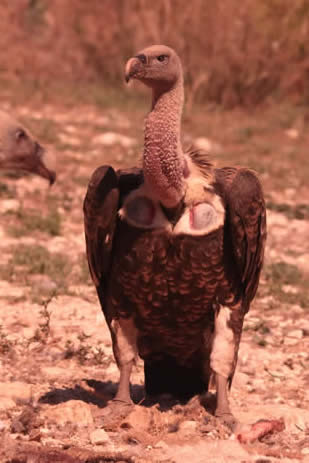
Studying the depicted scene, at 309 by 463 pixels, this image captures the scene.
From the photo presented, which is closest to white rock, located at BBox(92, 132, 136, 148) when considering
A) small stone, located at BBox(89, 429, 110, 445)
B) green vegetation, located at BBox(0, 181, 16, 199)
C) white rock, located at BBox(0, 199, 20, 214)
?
green vegetation, located at BBox(0, 181, 16, 199)

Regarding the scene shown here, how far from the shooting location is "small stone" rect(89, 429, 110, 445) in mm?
4004

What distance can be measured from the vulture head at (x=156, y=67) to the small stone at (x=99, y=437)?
4.94 ft

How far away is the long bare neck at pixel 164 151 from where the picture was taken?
409 cm

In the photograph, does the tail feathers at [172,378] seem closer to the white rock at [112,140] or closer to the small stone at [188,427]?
the small stone at [188,427]

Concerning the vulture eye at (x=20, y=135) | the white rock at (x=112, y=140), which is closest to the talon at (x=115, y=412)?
the vulture eye at (x=20, y=135)

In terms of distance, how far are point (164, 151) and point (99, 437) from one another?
123 cm

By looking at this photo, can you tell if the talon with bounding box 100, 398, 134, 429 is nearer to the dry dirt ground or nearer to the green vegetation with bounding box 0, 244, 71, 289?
the dry dirt ground

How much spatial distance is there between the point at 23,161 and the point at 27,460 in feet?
5.48

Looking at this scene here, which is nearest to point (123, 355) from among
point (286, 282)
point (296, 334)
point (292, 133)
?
point (296, 334)

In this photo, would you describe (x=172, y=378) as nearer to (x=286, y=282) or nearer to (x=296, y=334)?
(x=296, y=334)

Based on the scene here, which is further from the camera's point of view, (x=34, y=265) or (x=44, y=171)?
(x=34, y=265)

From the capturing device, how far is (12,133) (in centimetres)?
470

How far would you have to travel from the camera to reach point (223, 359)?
14.6 ft

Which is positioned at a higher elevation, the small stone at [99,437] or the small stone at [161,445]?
the small stone at [99,437]
